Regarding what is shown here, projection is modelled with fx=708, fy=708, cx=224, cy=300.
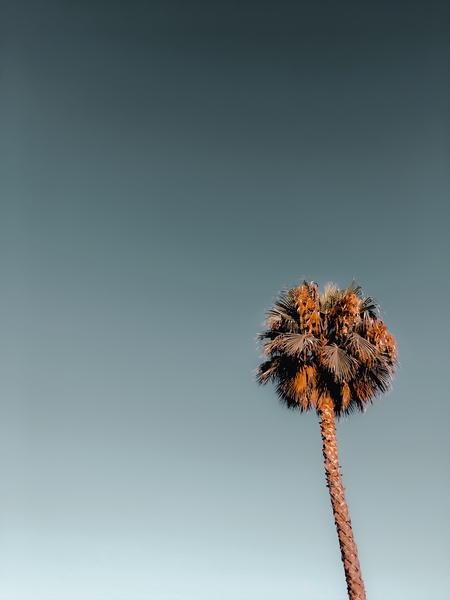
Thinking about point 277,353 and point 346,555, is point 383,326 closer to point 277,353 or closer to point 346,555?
point 277,353

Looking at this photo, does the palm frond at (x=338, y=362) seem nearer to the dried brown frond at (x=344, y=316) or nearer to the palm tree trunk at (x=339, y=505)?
the dried brown frond at (x=344, y=316)

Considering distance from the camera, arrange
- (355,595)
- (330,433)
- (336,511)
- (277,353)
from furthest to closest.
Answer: (277,353) → (330,433) → (336,511) → (355,595)

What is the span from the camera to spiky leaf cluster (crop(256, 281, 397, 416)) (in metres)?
21.8

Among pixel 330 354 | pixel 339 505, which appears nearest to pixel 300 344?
pixel 330 354

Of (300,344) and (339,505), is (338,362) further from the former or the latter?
(339,505)

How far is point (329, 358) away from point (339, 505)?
4.35 meters

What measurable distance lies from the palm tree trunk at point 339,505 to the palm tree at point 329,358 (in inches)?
1.2

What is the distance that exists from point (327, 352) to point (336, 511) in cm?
473

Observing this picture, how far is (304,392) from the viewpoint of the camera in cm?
2203

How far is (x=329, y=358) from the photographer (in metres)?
21.7

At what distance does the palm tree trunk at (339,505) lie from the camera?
19062 millimetres

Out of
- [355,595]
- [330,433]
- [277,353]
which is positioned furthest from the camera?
[277,353]

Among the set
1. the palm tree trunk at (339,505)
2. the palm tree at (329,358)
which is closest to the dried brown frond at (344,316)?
the palm tree at (329,358)

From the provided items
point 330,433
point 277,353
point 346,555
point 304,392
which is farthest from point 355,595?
point 277,353
